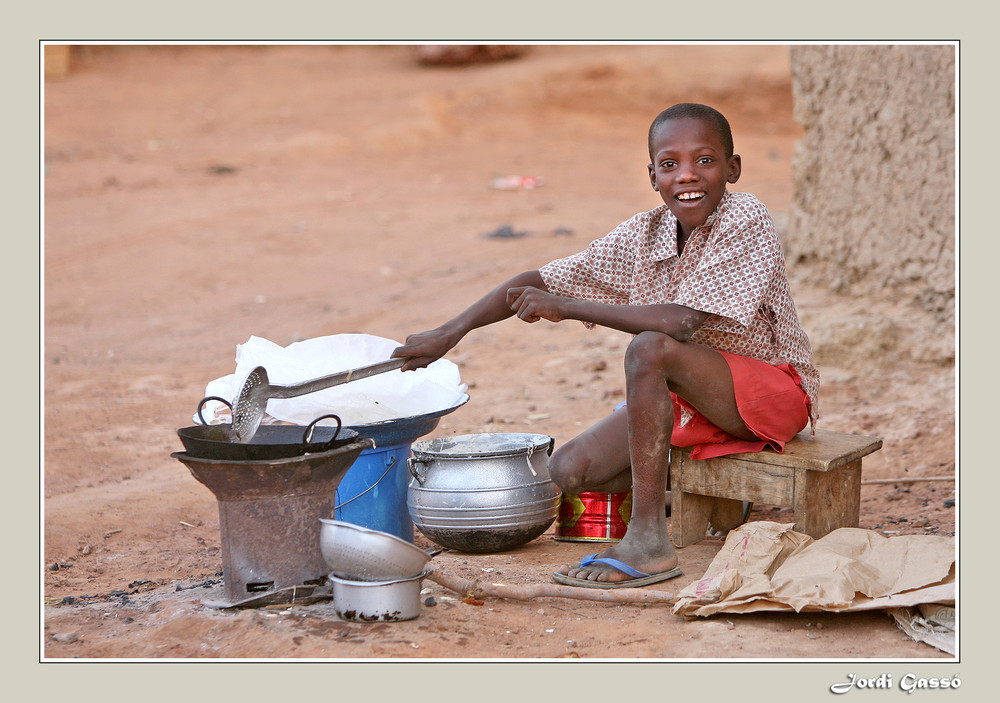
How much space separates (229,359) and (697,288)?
474cm

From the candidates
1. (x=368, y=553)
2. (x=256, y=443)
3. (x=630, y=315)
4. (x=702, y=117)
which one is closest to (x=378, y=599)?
(x=368, y=553)

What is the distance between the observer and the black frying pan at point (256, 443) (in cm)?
297

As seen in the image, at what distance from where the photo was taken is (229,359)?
23.5ft

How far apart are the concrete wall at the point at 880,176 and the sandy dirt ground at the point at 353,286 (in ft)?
0.79

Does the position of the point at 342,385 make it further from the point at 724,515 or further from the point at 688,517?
the point at 724,515

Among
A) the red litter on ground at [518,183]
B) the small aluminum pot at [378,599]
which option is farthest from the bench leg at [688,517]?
the red litter on ground at [518,183]

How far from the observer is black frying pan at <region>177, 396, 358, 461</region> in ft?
9.75

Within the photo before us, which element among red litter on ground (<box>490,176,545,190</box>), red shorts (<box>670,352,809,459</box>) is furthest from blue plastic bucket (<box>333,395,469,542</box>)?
red litter on ground (<box>490,176,545,190</box>)

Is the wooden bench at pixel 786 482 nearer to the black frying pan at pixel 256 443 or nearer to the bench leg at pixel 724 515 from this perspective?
the bench leg at pixel 724 515

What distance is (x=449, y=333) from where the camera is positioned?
3430mm

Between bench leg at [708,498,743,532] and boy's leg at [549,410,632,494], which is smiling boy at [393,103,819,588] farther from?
bench leg at [708,498,743,532]

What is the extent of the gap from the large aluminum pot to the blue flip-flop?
0.40 metres
